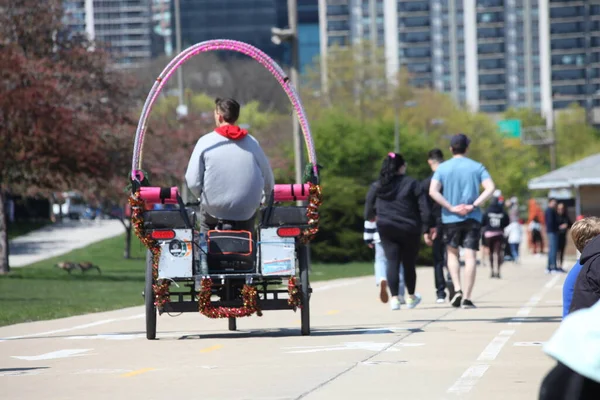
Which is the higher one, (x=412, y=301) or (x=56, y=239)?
(x=412, y=301)

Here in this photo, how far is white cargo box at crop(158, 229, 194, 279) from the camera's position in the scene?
1192 centimetres

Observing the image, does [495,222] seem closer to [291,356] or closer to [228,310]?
[228,310]

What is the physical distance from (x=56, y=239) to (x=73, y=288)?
112 feet

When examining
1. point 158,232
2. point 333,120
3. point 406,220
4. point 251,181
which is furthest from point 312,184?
point 333,120

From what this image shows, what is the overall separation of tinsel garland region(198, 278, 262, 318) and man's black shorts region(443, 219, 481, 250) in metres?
4.59

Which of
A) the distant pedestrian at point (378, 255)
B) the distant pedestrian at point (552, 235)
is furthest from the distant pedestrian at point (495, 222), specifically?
the distant pedestrian at point (378, 255)

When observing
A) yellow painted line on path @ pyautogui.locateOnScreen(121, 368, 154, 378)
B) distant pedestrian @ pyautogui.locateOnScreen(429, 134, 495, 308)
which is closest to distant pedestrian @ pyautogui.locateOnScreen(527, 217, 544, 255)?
distant pedestrian @ pyautogui.locateOnScreen(429, 134, 495, 308)

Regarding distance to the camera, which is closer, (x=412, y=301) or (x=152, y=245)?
(x=152, y=245)

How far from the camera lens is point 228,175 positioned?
1222 cm

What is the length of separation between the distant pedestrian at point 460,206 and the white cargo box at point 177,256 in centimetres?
460

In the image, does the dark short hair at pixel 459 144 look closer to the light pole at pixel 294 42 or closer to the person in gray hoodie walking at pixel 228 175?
the person in gray hoodie walking at pixel 228 175

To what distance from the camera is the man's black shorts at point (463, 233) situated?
52.4 ft

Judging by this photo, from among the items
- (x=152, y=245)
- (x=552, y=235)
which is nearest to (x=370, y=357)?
(x=152, y=245)

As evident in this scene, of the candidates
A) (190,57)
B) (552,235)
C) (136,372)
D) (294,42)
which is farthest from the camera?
(294,42)
